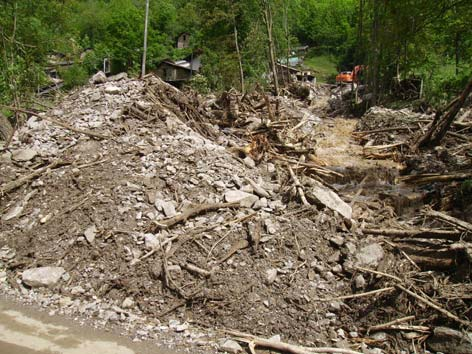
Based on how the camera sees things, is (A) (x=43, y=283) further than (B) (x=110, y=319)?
Yes

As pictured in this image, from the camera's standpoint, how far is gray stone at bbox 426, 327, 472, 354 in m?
4.14

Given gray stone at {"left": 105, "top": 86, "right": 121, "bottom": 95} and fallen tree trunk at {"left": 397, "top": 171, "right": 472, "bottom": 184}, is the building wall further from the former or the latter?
fallen tree trunk at {"left": 397, "top": 171, "right": 472, "bottom": 184}

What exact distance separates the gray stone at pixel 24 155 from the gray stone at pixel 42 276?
2.87 meters

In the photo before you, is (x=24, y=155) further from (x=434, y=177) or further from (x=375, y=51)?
(x=375, y=51)

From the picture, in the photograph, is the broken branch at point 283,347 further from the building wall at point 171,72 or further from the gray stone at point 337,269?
the building wall at point 171,72

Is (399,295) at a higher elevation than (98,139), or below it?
below

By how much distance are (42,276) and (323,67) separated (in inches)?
1894

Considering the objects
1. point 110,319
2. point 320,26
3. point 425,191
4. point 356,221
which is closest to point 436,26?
point 425,191

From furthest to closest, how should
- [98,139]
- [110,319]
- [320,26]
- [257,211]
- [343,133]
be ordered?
[320,26], [343,133], [98,139], [257,211], [110,319]

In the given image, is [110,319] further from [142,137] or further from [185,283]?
[142,137]

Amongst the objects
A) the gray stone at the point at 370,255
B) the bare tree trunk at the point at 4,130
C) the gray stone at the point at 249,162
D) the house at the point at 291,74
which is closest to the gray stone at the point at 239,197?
the gray stone at the point at 249,162

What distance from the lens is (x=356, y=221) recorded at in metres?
6.24

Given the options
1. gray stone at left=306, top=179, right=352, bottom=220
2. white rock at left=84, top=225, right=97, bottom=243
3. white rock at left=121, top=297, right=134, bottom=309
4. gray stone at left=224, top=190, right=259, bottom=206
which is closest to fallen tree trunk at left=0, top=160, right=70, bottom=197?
white rock at left=84, top=225, right=97, bottom=243

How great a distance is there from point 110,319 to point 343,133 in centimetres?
1276
